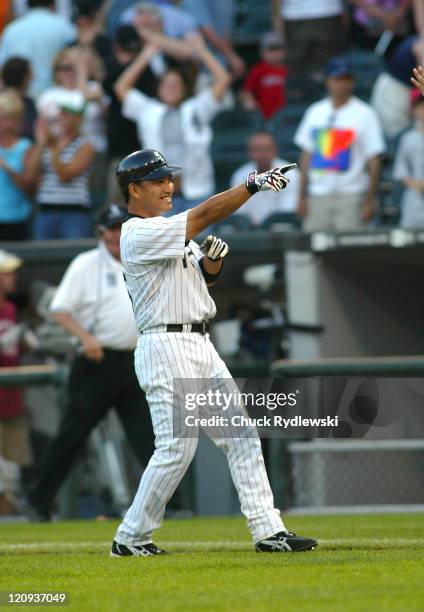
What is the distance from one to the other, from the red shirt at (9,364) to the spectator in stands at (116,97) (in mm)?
2092

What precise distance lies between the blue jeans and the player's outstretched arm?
6260 millimetres

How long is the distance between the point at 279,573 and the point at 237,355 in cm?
626

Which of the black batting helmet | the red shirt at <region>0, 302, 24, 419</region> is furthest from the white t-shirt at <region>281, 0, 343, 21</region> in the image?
the black batting helmet

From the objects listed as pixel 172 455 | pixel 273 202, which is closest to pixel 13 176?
pixel 273 202

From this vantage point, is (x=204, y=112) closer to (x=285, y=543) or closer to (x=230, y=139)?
(x=230, y=139)

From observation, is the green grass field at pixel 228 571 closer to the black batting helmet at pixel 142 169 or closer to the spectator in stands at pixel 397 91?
the black batting helmet at pixel 142 169

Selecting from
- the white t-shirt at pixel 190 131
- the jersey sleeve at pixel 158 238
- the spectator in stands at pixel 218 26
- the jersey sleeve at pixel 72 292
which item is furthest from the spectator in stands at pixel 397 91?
the jersey sleeve at pixel 158 238

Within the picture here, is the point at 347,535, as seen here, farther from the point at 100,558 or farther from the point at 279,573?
the point at 279,573

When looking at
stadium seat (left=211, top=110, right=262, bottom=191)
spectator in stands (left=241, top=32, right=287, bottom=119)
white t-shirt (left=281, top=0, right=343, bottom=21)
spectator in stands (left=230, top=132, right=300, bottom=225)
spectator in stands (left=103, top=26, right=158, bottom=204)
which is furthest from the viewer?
spectator in stands (left=241, top=32, right=287, bottom=119)

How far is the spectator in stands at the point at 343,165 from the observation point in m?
11.4

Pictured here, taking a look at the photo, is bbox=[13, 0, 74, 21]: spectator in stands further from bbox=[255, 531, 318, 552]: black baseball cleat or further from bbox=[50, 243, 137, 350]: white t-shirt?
bbox=[255, 531, 318, 552]: black baseball cleat

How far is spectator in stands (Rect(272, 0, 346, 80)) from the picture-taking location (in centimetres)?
1377

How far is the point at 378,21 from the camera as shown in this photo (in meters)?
13.9

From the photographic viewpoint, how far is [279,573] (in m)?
5.17
